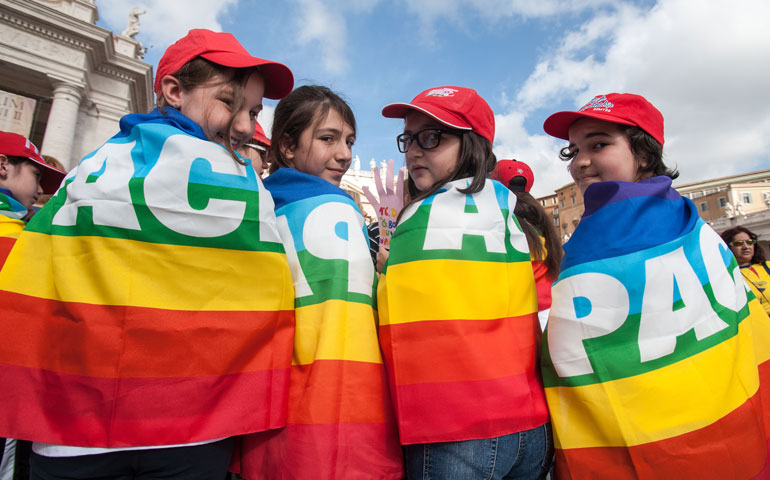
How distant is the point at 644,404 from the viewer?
138cm

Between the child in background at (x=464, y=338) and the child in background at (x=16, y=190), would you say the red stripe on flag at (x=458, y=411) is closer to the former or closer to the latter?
the child in background at (x=464, y=338)

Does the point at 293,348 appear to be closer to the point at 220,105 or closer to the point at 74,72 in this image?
the point at 220,105

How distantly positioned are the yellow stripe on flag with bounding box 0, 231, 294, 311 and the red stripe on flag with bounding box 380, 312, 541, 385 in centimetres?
55

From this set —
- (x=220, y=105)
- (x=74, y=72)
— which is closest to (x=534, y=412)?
(x=220, y=105)

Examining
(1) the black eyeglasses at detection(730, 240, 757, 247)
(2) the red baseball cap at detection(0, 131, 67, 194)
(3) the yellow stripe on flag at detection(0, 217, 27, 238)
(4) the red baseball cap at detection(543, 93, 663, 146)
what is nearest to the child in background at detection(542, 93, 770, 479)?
(4) the red baseball cap at detection(543, 93, 663, 146)

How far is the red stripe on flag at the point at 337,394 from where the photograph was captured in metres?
1.36

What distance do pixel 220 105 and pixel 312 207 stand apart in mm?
536

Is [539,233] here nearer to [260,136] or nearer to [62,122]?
[260,136]

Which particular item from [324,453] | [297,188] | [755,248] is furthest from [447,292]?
[755,248]

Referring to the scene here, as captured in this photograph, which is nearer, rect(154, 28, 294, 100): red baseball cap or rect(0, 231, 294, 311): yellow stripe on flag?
rect(0, 231, 294, 311): yellow stripe on flag

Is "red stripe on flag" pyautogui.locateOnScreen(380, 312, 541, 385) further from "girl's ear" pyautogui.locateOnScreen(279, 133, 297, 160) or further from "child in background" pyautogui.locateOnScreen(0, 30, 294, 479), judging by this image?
"girl's ear" pyautogui.locateOnScreen(279, 133, 297, 160)

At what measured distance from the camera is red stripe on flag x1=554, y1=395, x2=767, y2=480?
134 cm

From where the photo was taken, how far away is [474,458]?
1378 mm

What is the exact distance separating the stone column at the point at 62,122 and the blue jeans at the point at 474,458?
56.9 feet
